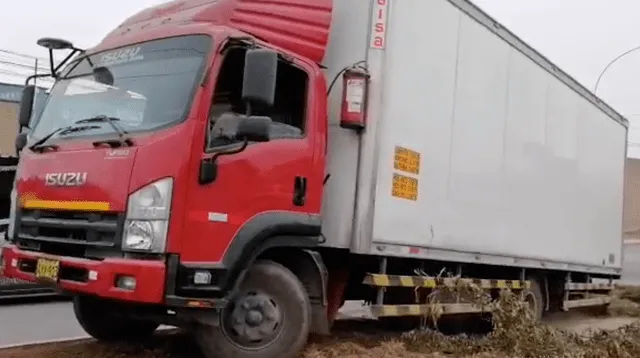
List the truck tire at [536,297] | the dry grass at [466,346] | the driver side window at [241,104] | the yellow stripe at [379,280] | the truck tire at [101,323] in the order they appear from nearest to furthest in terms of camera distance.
→ the driver side window at [241,104] < the dry grass at [466,346] < the truck tire at [101,323] < the yellow stripe at [379,280] < the truck tire at [536,297]

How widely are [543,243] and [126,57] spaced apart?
19.3 ft

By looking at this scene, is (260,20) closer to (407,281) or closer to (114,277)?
(114,277)

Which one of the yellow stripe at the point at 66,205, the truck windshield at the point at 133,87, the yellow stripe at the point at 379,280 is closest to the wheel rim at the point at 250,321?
the yellow stripe at the point at 66,205

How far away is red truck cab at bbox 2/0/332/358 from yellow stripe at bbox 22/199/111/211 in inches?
0.6

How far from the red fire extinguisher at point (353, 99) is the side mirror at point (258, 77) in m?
1.39

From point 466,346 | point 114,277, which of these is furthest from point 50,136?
point 466,346

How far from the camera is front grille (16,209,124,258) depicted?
4.81 meters

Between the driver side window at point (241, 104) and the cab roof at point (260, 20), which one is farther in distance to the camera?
the cab roof at point (260, 20)

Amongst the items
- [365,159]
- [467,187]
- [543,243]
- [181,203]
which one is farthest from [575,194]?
[181,203]

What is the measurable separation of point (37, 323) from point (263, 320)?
377cm

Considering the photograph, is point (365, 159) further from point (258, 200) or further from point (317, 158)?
point (258, 200)

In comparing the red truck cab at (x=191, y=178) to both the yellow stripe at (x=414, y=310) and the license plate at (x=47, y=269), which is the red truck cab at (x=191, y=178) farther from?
the yellow stripe at (x=414, y=310)

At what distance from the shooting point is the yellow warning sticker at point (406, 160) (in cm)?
648

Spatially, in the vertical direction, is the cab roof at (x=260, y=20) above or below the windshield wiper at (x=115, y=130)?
above
